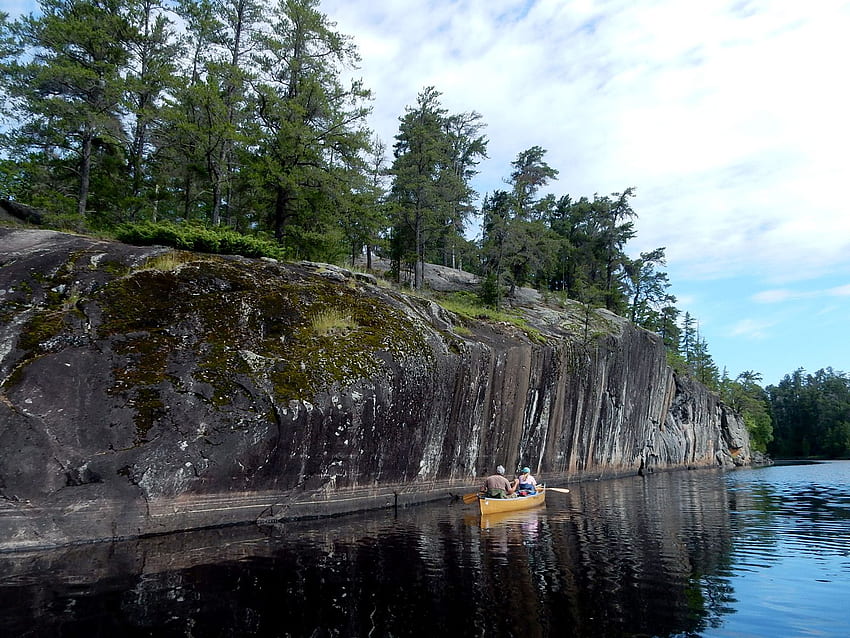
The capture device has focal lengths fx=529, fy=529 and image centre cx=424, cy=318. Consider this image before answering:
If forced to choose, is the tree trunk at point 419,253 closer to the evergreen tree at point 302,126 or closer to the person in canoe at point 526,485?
the evergreen tree at point 302,126

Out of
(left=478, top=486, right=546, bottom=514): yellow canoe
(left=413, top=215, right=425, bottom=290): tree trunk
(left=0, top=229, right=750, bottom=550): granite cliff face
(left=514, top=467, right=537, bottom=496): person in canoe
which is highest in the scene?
(left=413, top=215, right=425, bottom=290): tree trunk

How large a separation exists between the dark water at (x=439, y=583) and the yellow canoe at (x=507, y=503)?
1.89 m

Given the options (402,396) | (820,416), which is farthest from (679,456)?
(820,416)

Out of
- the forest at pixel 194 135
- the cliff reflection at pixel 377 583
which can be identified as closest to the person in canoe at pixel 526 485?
the cliff reflection at pixel 377 583

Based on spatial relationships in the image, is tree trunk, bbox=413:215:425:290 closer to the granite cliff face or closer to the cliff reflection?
the granite cliff face

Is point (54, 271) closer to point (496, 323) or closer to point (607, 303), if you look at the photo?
point (496, 323)

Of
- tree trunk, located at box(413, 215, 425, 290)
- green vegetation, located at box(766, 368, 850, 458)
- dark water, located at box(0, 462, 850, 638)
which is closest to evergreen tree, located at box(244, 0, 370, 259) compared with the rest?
tree trunk, located at box(413, 215, 425, 290)

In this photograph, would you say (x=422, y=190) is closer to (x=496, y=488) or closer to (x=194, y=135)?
(x=194, y=135)

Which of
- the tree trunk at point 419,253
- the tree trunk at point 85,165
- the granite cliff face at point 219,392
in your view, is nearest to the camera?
the granite cliff face at point 219,392

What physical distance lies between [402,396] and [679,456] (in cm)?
4136

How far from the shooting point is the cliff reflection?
20.0 feet

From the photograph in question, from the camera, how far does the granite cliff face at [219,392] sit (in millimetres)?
10641

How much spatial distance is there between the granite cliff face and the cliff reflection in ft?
3.44

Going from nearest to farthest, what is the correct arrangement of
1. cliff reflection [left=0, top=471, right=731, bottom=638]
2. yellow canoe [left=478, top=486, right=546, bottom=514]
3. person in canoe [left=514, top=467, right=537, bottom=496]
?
cliff reflection [left=0, top=471, right=731, bottom=638] < yellow canoe [left=478, top=486, right=546, bottom=514] < person in canoe [left=514, top=467, right=537, bottom=496]
